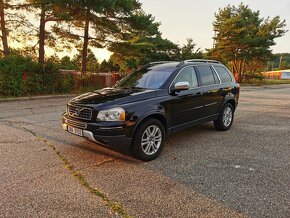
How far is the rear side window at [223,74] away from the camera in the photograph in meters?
6.60

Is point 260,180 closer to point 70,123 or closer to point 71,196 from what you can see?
point 71,196

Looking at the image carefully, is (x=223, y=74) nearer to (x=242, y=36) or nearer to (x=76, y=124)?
(x=76, y=124)

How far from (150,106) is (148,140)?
0.61 meters

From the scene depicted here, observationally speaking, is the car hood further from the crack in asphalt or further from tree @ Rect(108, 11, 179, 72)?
tree @ Rect(108, 11, 179, 72)

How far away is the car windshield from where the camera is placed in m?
5.18

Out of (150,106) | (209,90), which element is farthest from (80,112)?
(209,90)

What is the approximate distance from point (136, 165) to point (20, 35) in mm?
16192

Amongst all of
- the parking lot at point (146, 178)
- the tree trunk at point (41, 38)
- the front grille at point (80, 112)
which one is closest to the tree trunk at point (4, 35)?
the tree trunk at point (41, 38)

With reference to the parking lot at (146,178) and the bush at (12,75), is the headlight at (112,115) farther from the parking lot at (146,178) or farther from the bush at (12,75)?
the bush at (12,75)

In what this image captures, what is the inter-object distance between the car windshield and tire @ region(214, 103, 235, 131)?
2.22 m

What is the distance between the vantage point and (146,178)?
12.6 ft

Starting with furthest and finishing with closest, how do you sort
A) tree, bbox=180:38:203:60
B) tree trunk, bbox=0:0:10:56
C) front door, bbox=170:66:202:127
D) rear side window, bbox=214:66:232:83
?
tree, bbox=180:38:203:60, tree trunk, bbox=0:0:10:56, rear side window, bbox=214:66:232:83, front door, bbox=170:66:202:127

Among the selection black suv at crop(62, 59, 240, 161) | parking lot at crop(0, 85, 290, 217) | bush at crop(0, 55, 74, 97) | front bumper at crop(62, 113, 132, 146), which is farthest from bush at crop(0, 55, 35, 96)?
front bumper at crop(62, 113, 132, 146)

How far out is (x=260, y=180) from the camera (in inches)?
150
